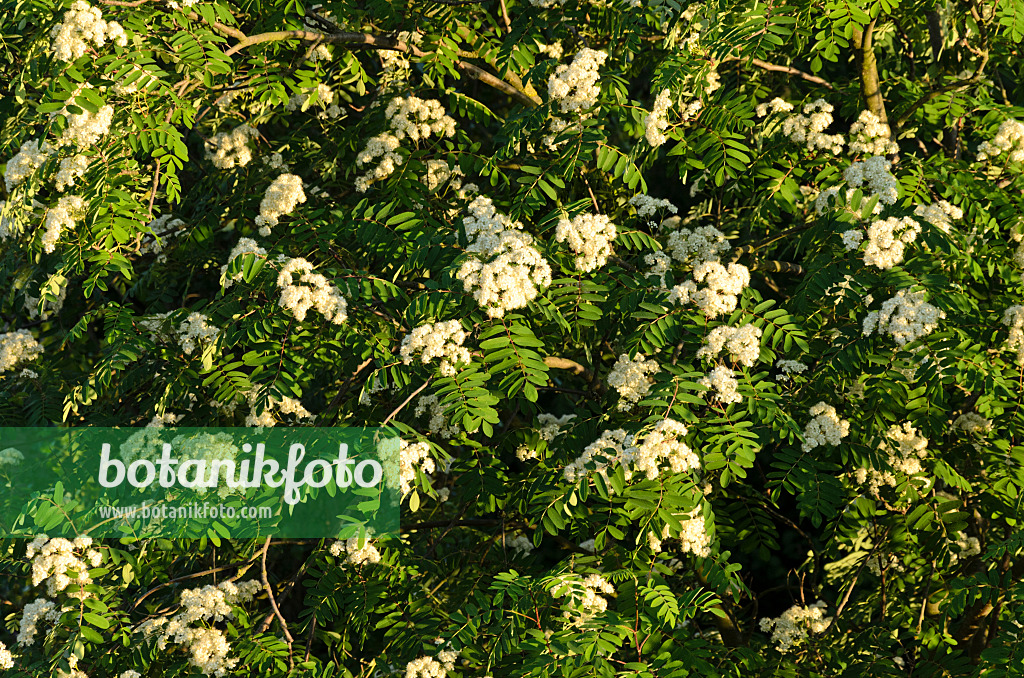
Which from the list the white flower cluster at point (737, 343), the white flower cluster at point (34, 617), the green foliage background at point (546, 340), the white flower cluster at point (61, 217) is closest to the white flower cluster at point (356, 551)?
the green foliage background at point (546, 340)

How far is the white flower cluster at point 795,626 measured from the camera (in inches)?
193

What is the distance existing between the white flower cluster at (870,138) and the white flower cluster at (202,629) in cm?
361

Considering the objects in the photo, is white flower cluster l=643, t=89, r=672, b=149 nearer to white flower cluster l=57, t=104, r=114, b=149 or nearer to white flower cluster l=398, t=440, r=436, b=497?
white flower cluster l=398, t=440, r=436, b=497

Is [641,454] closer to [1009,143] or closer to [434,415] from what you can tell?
[434,415]

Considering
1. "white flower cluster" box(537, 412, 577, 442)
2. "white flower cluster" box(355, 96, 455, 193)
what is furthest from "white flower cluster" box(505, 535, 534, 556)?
"white flower cluster" box(355, 96, 455, 193)

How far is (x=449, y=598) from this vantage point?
448 centimetres

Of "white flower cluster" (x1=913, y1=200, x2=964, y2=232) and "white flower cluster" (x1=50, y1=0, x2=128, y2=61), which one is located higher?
"white flower cluster" (x1=50, y1=0, x2=128, y2=61)

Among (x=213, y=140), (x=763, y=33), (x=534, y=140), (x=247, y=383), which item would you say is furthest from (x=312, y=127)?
(x=763, y=33)

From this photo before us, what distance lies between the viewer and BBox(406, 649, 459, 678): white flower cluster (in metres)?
3.78

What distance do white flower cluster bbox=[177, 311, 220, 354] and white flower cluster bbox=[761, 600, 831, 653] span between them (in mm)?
3164

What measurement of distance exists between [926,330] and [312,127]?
12.5 feet

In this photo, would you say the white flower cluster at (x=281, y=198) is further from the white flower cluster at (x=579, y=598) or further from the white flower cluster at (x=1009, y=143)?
the white flower cluster at (x=1009, y=143)

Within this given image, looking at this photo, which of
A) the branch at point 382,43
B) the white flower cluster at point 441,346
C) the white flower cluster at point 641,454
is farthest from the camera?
the branch at point 382,43

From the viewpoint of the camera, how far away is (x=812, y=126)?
4.68 meters
